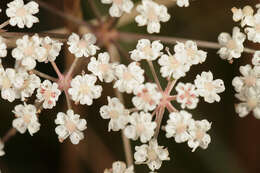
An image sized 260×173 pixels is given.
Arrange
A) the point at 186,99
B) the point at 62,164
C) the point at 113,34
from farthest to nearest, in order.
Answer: the point at 62,164
the point at 113,34
the point at 186,99

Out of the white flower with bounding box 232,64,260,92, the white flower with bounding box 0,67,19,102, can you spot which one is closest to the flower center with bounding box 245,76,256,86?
the white flower with bounding box 232,64,260,92

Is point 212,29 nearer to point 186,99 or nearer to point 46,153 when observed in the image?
point 186,99

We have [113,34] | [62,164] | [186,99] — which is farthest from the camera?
[62,164]

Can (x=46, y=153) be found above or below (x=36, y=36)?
below

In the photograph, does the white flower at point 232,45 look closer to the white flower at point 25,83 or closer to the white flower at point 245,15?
the white flower at point 245,15

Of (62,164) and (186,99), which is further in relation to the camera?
(62,164)

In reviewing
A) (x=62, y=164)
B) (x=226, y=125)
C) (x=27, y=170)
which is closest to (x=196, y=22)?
(x=226, y=125)
